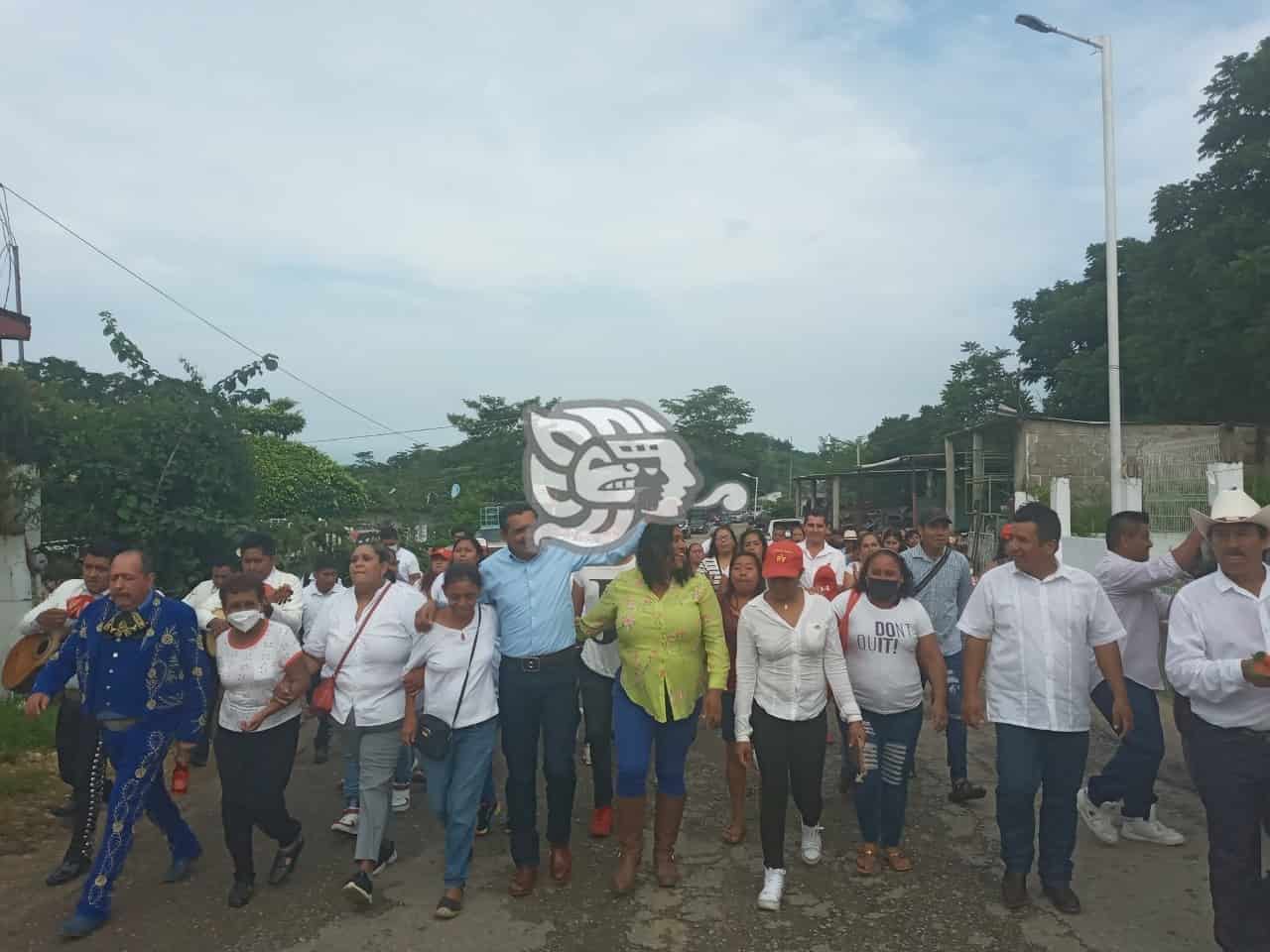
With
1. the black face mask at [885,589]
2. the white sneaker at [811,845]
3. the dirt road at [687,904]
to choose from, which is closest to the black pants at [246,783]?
the dirt road at [687,904]

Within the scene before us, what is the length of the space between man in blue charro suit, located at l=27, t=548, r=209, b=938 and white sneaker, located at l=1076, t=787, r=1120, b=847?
170 inches

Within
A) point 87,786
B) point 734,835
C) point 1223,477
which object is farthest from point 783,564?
point 1223,477

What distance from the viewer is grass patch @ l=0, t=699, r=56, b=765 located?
6.50 meters

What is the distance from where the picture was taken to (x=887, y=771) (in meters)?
4.37

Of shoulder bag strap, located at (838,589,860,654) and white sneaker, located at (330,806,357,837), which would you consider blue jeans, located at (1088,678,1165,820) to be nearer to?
shoulder bag strap, located at (838,589,860,654)

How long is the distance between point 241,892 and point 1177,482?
1141 cm

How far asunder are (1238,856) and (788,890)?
1.79 meters

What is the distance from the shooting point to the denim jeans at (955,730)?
5.30 meters

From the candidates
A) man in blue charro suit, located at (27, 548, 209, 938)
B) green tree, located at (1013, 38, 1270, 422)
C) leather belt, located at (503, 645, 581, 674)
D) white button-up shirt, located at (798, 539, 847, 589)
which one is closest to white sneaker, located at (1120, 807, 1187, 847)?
white button-up shirt, located at (798, 539, 847, 589)

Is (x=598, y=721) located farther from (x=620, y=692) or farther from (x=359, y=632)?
(x=359, y=632)

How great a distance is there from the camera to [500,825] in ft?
17.3

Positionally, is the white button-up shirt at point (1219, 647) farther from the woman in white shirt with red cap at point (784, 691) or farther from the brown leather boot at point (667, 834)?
the brown leather boot at point (667, 834)

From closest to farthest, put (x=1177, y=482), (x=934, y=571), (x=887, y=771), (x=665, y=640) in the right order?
(x=665, y=640) → (x=887, y=771) → (x=934, y=571) → (x=1177, y=482)

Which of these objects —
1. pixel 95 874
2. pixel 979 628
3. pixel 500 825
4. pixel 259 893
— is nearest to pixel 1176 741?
pixel 979 628
